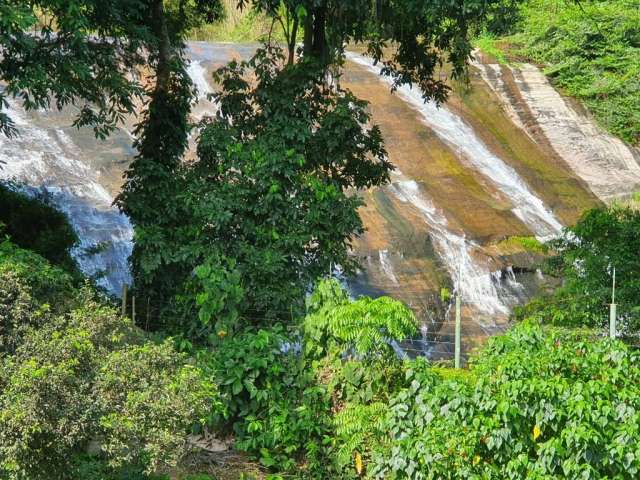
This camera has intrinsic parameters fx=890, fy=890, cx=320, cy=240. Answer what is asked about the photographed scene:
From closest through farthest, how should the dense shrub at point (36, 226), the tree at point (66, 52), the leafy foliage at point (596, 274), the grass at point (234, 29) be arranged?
the tree at point (66, 52) < the leafy foliage at point (596, 274) < the dense shrub at point (36, 226) < the grass at point (234, 29)

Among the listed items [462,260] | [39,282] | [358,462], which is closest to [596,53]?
[462,260]

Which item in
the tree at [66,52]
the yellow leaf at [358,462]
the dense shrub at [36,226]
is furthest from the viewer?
the dense shrub at [36,226]

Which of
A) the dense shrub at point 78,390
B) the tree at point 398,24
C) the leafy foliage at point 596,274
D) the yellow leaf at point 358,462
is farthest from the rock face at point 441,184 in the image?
the dense shrub at point 78,390

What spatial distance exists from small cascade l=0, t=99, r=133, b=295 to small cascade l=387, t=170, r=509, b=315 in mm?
5977

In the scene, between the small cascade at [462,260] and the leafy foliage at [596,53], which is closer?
the small cascade at [462,260]

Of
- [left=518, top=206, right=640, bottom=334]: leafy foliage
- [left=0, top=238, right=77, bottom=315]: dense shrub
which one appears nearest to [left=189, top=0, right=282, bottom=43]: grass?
[left=518, top=206, right=640, bottom=334]: leafy foliage

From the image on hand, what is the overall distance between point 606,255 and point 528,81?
56.6ft

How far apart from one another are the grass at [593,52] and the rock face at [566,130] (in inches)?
22.1

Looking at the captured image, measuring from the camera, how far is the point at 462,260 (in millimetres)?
17219

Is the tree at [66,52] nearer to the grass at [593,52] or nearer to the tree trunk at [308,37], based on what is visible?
the tree trunk at [308,37]

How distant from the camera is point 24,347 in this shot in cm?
625

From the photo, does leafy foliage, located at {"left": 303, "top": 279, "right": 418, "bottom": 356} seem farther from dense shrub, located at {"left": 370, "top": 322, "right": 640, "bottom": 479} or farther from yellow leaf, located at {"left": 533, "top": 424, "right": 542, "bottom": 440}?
yellow leaf, located at {"left": 533, "top": 424, "right": 542, "bottom": 440}

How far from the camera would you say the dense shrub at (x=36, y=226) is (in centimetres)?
1206

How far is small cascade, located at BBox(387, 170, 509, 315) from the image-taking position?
16.6 m
